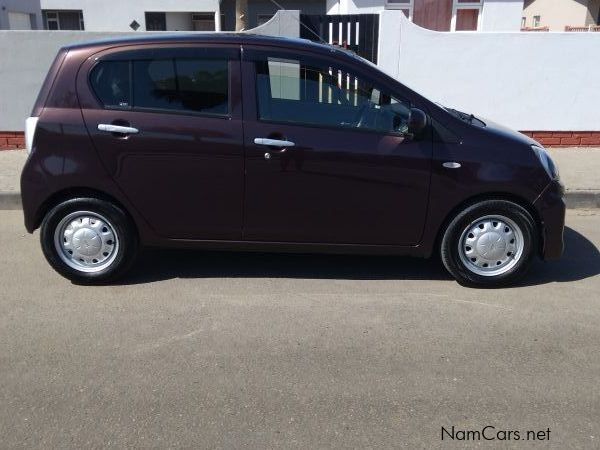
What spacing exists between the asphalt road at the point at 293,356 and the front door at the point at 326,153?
595 mm

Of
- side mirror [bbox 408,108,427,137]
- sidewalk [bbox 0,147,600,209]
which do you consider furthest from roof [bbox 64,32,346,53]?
sidewalk [bbox 0,147,600,209]

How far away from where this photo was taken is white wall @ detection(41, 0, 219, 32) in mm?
26469

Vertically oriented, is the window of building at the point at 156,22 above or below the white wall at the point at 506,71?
above

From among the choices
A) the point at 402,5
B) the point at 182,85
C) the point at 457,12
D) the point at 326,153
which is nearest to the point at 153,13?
the point at 402,5

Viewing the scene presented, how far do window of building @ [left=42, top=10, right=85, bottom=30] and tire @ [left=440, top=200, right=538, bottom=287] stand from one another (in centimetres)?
2950

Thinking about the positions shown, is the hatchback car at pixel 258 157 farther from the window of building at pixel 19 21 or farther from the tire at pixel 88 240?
the window of building at pixel 19 21

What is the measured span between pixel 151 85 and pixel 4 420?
2.52 meters

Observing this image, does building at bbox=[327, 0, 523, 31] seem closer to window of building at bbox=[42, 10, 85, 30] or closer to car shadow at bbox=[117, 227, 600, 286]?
car shadow at bbox=[117, 227, 600, 286]

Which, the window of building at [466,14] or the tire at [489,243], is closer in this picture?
the tire at [489,243]

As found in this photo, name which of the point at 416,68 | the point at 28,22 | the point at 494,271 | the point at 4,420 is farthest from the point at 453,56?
the point at 28,22

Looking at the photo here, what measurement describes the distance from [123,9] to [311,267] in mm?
25243

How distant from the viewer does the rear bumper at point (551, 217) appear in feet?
14.6

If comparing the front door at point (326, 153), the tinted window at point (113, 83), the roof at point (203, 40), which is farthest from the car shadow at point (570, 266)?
the tinted window at point (113, 83)

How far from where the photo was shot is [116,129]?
4.26 m
